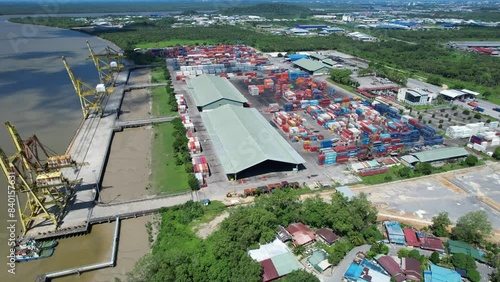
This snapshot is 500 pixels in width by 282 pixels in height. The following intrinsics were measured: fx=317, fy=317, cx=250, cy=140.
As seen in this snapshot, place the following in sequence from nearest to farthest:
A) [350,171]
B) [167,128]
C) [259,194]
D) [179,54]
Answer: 1. [259,194]
2. [350,171]
3. [167,128]
4. [179,54]

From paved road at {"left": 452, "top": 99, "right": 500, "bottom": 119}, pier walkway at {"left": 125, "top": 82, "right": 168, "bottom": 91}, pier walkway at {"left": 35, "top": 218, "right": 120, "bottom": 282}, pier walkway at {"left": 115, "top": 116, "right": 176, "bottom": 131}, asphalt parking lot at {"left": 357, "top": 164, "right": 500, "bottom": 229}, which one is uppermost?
pier walkway at {"left": 125, "top": 82, "right": 168, "bottom": 91}

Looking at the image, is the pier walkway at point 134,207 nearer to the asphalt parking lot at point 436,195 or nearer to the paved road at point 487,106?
the asphalt parking lot at point 436,195

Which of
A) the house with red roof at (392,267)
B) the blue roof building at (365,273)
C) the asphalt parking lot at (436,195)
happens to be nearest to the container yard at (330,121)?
the asphalt parking lot at (436,195)

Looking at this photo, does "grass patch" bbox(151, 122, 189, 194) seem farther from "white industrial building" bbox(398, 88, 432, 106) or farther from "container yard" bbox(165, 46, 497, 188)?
"white industrial building" bbox(398, 88, 432, 106)

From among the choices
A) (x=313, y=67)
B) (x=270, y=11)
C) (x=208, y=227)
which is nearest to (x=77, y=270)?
(x=208, y=227)

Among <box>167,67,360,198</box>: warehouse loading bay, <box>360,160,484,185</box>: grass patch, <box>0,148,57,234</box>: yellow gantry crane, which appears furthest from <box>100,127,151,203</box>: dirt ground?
<box>360,160,484,185</box>: grass patch

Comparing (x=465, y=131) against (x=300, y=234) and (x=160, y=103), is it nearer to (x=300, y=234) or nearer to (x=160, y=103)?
(x=300, y=234)

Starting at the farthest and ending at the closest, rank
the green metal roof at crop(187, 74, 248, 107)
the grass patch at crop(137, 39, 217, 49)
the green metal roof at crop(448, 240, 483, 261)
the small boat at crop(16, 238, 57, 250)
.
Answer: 1. the grass patch at crop(137, 39, 217, 49)
2. the green metal roof at crop(187, 74, 248, 107)
3. the small boat at crop(16, 238, 57, 250)
4. the green metal roof at crop(448, 240, 483, 261)

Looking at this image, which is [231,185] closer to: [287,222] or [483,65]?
[287,222]

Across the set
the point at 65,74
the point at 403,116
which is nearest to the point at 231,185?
the point at 403,116
